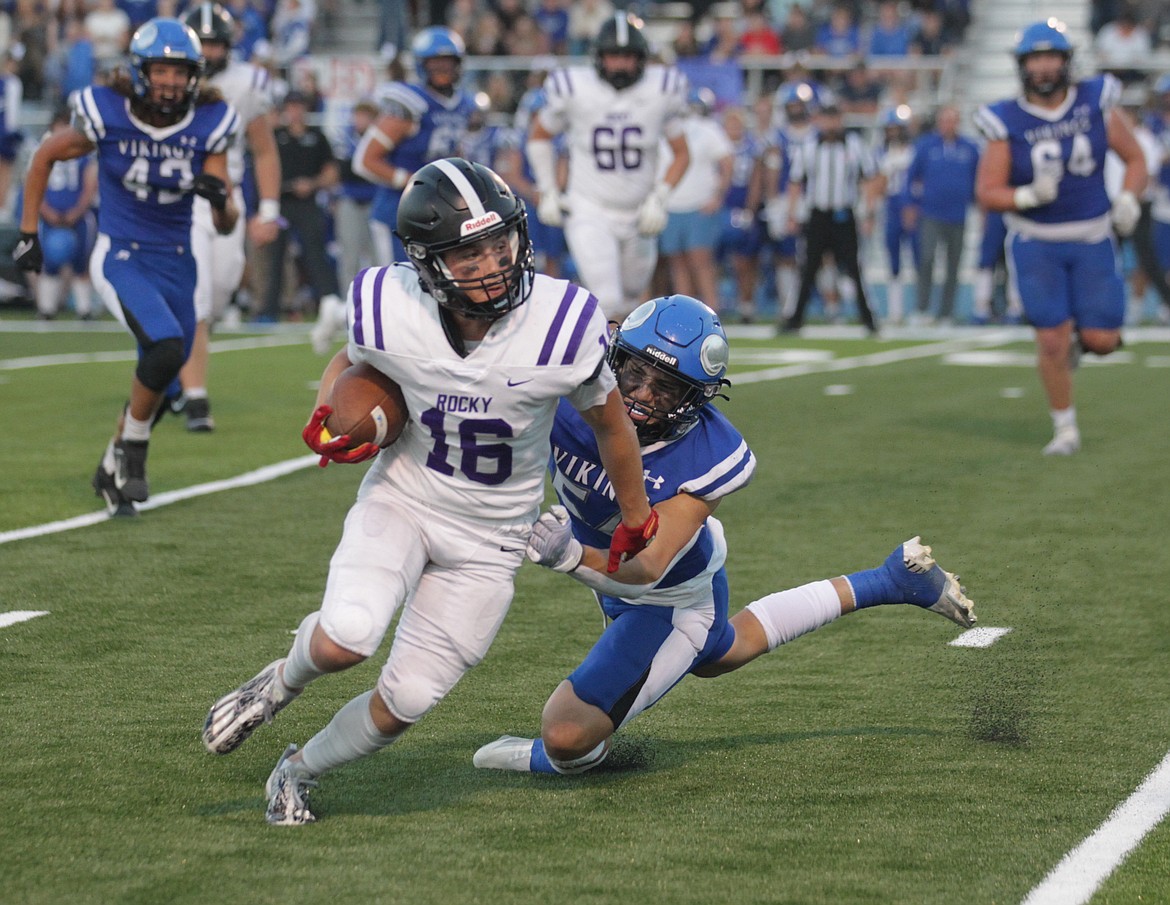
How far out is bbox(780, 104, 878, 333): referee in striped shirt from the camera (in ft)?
49.3

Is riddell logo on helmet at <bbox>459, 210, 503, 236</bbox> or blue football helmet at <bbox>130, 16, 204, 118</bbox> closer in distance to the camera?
riddell logo on helmet at <bbox>459, 210, 503, 236</bbox>

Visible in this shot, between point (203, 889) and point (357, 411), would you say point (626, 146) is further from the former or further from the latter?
point (203, 889)

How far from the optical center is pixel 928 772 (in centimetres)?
384

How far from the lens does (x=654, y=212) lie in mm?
9688

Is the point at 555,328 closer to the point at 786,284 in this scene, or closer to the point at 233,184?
the point at 233,184

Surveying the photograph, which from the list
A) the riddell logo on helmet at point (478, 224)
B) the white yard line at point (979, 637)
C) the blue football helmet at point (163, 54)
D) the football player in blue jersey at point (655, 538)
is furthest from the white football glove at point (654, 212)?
the riddell logo on helmet at point (478, 224)

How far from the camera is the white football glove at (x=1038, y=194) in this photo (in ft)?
26.8

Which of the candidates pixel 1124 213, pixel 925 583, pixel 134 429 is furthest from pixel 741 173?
pixel 925 583

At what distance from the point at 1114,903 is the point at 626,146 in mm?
7132

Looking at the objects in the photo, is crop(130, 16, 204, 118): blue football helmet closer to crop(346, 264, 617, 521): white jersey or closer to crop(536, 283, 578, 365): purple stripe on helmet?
crop(346, 264, 617, 521): white jersey

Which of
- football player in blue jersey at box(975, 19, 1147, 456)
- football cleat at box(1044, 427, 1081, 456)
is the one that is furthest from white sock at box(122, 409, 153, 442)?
football cleat at box(1044, 427, 1081, 456)

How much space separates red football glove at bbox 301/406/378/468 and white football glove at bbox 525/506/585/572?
1.16ft

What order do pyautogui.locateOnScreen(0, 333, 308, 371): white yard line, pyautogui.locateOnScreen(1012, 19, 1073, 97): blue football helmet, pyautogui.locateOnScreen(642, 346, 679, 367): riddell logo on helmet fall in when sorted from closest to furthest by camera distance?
pyautogui.locateOnScreen(642, 346, 679, 367): riddell logo on helmet, pyautogui.locateOnScreen(1012, 19, 1073, 97): blue football helmet, pyautogui.locateOnScreen(0, 333, 308, 371): white yard line

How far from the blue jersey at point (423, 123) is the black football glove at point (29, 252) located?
13.1 feet
